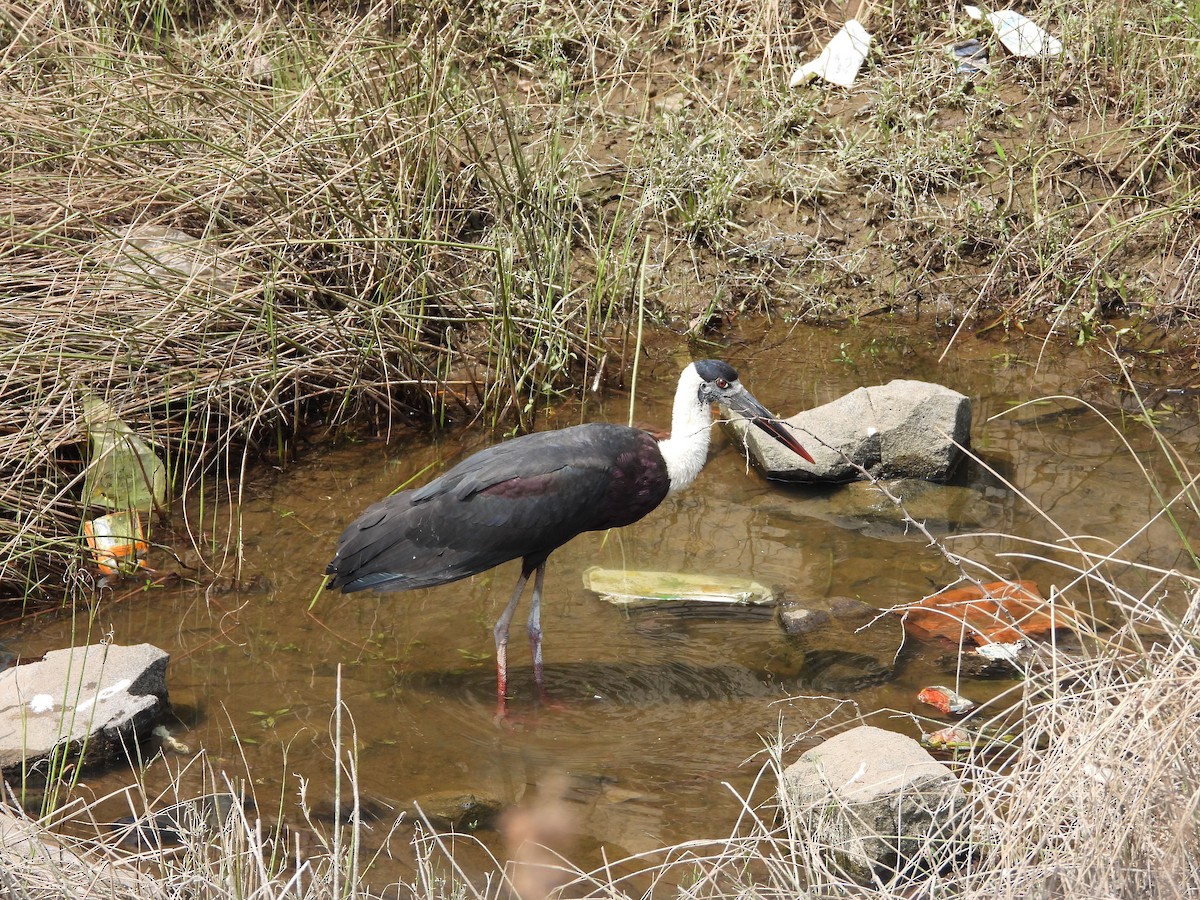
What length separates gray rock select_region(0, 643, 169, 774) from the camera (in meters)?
3.51

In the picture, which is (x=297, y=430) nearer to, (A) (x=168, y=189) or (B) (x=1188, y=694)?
(A) (x=168, y=189)

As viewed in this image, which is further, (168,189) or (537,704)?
(168,189)

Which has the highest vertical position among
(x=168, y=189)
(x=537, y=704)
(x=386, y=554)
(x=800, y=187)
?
(x=168, y=189)

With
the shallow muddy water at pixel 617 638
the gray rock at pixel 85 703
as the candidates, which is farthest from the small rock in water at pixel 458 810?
the gray rock at pixel 85 703

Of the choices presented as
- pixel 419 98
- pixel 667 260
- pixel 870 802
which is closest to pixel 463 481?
pixel 870 802

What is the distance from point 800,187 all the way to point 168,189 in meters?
3.26

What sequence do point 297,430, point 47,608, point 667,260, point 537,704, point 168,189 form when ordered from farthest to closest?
point 667,260, point 297,430, point 168,189, point 47,608, point 537,704

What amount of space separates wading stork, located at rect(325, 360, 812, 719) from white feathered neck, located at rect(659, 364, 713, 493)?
30 mm

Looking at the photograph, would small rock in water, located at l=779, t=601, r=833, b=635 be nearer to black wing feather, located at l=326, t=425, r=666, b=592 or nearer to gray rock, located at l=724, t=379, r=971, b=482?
black wing feather, located at l=326, t=425, r=666, b=592

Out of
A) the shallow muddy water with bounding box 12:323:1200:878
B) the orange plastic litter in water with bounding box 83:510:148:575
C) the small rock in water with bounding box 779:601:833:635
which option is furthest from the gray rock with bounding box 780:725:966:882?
the orange plastic litter in water with bounding box 83:510:148:575

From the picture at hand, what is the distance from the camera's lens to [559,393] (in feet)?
18.1

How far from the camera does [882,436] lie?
199 inches

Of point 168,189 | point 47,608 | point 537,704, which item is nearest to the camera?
point 537,704

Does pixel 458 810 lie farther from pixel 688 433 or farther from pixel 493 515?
pixel 688 433
